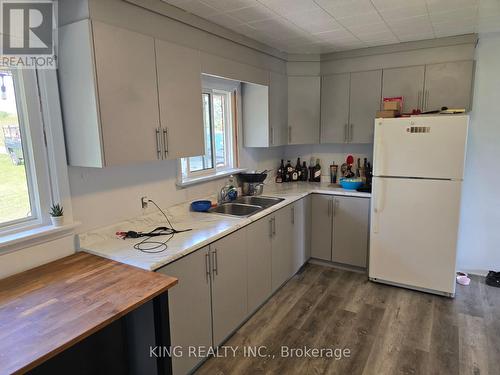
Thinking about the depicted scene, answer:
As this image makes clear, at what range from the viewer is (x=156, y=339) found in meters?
1.63

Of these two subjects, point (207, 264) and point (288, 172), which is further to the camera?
point (288, 172)

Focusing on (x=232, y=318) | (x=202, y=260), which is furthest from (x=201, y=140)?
(x=232, y=318)

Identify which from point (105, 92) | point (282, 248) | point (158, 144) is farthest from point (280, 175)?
point (105, 92)

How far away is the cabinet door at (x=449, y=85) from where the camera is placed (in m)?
3.03

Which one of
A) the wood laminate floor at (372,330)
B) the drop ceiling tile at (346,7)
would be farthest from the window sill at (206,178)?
the drop ceiling tile at (346,7)

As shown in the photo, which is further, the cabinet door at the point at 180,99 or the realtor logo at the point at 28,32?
the cabinet door at the point at 180,99

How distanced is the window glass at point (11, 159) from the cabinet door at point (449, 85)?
3.37m

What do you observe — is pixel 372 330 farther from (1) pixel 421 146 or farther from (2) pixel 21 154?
(2) pixel 21 154

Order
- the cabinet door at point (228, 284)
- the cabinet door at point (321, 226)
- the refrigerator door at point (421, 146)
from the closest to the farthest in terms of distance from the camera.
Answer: the cabinet door at point (228, 284)
the refrigerator door at point (421, 146)
the cabinet door at point (321, 226)

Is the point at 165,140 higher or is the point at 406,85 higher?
the point at 406,85

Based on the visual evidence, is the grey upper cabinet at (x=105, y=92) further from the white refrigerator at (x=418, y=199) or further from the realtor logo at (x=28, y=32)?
the white refrigerator at (x=418, y=199)

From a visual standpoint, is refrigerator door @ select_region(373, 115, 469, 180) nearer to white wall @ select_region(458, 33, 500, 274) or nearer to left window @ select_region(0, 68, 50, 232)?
white wall @ select_region(458, 33, 500, 274)

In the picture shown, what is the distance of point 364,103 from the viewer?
3.49 metres

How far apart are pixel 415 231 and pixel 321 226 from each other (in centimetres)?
94
